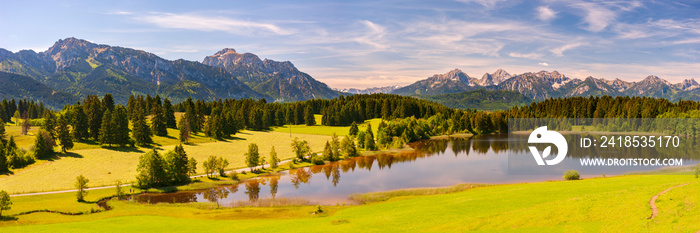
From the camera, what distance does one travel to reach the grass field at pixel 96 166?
242ft

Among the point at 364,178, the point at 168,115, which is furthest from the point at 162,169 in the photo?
the point at 168,115

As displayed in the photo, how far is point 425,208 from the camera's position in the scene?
45.7 meters

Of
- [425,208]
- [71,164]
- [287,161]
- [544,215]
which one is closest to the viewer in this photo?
[544,215]

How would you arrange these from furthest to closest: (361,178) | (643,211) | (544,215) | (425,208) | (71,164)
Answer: (71,164)
(361,178)
(425,208)
(544,215)
(643,211)

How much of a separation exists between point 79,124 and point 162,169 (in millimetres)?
60196

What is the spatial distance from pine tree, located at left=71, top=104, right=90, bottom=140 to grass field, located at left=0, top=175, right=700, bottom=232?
225ft

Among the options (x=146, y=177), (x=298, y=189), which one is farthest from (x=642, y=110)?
(x=146, y=177)

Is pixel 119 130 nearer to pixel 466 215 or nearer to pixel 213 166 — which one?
pixel 213 166

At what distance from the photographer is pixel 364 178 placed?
83.6 metres

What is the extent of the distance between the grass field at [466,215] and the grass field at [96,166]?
78.5ft

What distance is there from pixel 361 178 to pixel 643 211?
59.9 meters

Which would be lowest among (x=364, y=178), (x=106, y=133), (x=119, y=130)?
(x=364, y=178)

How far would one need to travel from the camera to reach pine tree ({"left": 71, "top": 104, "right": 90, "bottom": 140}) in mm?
111269

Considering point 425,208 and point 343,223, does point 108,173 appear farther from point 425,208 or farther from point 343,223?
point 425,208
